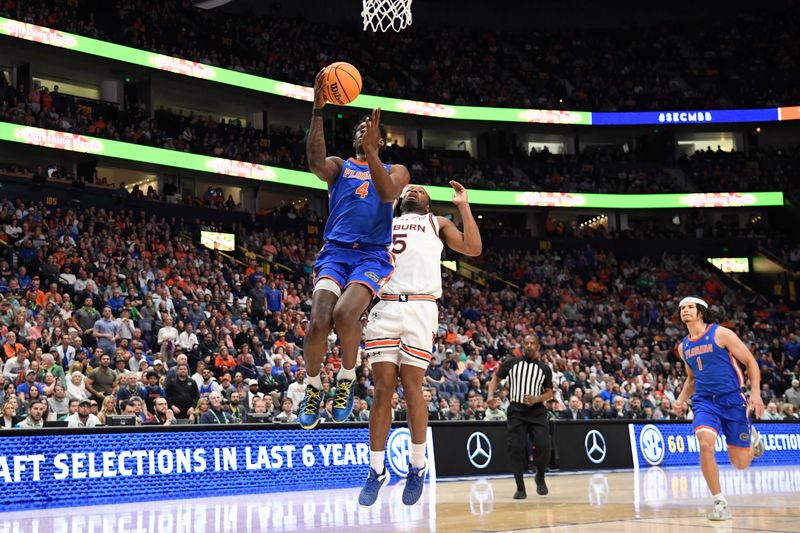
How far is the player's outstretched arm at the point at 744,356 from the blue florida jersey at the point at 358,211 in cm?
422

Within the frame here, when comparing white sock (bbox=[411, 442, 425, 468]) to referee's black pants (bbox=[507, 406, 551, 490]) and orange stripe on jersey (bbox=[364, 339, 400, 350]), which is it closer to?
orange stripe on jersey (bbox=[364, 339, 400, 350])

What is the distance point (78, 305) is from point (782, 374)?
21.4 metres

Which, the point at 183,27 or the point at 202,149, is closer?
the point at 202,149

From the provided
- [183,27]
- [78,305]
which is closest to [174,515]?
[78,305]

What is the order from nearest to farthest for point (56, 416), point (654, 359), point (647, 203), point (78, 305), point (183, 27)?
point (56, 416) → point (78, 305) → point (654, 359) → point (183, 27) → point (647, 203)

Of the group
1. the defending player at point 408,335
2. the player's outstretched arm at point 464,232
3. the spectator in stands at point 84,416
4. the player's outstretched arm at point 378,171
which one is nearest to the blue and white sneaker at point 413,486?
the defending player at point 408,335

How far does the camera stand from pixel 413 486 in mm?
7137

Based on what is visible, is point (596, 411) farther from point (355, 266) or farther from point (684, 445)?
point (355, 266)

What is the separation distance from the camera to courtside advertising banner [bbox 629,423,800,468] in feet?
58.4

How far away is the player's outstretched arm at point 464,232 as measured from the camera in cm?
760

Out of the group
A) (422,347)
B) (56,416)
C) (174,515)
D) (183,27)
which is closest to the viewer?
(422,347)

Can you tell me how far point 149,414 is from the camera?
47.9 feet

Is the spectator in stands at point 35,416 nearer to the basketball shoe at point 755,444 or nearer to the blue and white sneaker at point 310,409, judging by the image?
the blue and white sneaker at point 310,409

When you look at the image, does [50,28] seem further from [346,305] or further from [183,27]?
[346,305]
